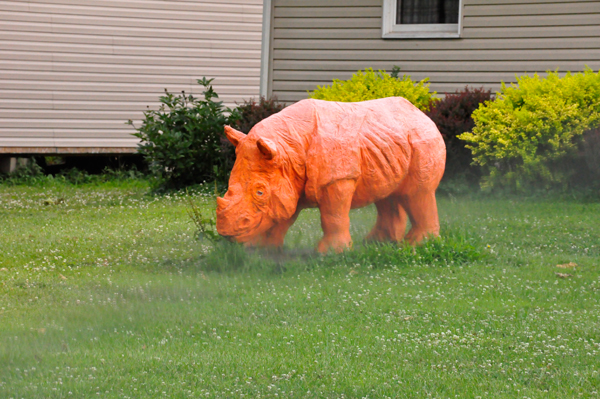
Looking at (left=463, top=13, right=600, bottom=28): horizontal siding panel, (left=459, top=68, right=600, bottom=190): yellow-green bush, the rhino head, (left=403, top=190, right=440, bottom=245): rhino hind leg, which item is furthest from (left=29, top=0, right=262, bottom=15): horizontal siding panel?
the rhino head

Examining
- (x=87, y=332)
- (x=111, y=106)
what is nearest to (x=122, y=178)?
(x=111, y=106)

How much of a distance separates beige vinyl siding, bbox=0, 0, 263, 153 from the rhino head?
828cm

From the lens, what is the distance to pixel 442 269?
692 cm

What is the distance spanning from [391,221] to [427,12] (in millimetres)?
7341

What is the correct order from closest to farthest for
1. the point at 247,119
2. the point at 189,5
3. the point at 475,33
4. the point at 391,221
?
the point at 391,221 < the point at 247,119 < the point at 475,33 < the point at 189,5

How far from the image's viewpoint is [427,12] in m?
14.0

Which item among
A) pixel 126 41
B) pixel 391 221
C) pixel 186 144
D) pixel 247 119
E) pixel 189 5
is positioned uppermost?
pixel 189 5

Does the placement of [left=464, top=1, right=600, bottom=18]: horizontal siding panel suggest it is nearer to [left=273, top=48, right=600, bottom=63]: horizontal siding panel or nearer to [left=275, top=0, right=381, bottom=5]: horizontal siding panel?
[left=273, top=48, right=600, bottom=63]: horizontal siding panel

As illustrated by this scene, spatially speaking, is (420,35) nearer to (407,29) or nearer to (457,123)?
(407,29)

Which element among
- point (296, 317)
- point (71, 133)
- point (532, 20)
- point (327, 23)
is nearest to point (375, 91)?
point (327, 23)

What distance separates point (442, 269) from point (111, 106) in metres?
9.99

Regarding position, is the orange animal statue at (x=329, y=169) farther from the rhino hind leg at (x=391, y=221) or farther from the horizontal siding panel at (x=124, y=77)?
the horizontal siding panel at (x=124, y=77)

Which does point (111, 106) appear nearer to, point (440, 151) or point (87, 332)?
point (440, 151)

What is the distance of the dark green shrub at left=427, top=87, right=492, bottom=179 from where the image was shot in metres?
11.9
